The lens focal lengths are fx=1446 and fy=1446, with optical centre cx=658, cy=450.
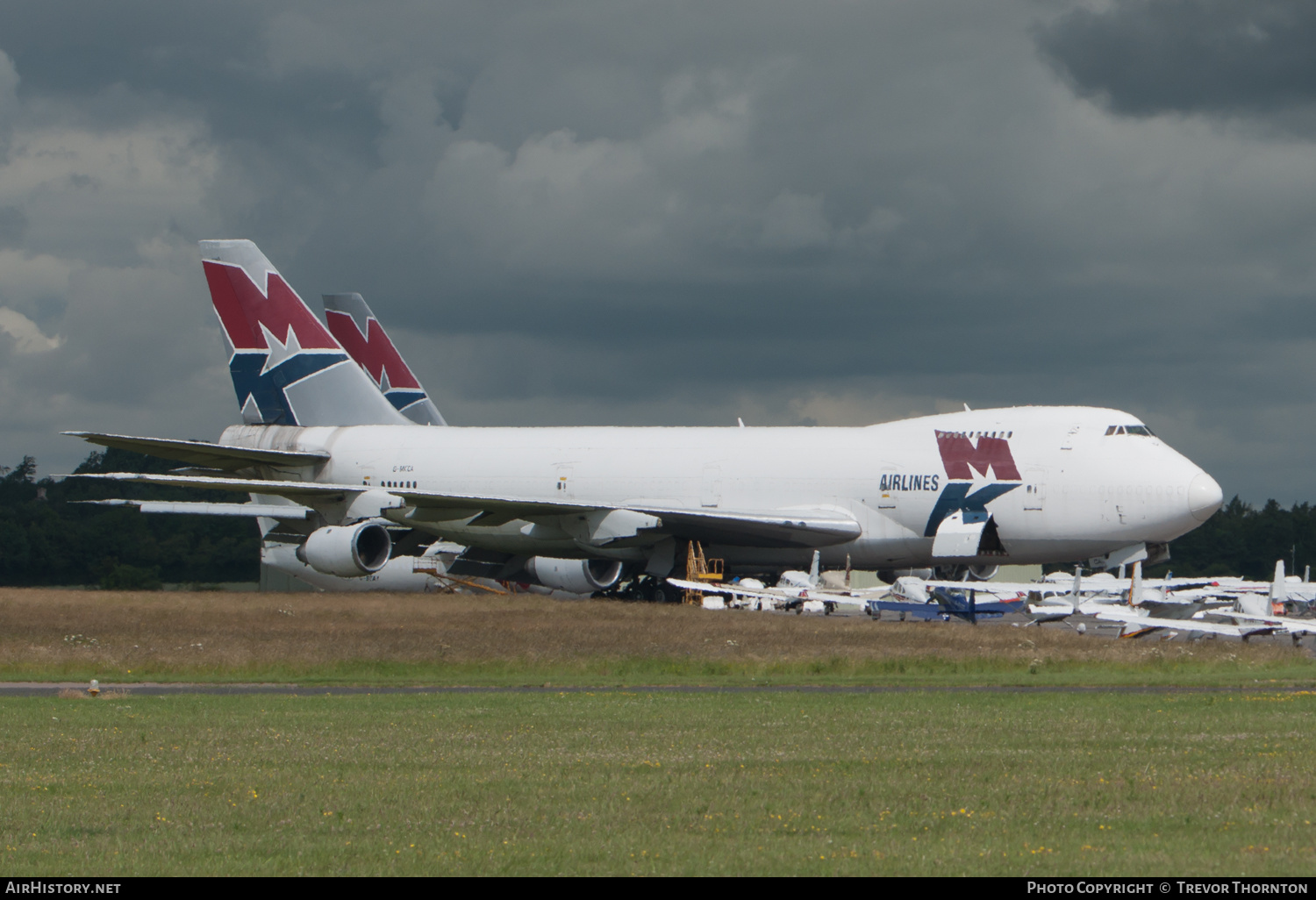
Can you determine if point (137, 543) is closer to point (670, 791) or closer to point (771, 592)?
point (771, 592)

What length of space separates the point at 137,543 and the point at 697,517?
5177cm

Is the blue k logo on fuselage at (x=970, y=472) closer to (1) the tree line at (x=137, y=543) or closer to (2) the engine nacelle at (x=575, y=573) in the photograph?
(2) the engine nacelle at (x=575, y=573)

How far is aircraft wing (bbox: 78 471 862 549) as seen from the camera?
39.8 metres

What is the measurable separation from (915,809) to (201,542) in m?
84.0

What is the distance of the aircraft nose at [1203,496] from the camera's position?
122 feet

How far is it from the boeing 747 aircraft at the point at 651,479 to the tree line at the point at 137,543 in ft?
44.9

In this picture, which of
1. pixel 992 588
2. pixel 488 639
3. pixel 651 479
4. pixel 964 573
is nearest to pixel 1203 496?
pixel 992 588

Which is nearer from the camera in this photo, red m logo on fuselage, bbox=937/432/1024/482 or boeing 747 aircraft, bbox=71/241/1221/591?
boeing 747 aircraft, bbox=71/241/1221/591

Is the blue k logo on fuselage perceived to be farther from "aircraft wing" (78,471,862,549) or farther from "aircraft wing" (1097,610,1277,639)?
"aircraft wing" (1097,610,1277,639)

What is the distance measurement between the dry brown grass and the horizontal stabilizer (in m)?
9.99

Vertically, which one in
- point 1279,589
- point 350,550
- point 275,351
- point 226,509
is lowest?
point 350,550

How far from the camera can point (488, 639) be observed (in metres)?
31.4

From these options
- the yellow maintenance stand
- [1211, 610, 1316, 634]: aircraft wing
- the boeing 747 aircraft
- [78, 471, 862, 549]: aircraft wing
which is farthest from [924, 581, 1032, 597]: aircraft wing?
[1211, 610, 1316, 634]: aircraft wing

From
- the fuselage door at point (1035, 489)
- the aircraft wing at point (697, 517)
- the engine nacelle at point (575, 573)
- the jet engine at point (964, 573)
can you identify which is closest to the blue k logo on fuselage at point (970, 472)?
the fuselage door at point (1035, 489)
